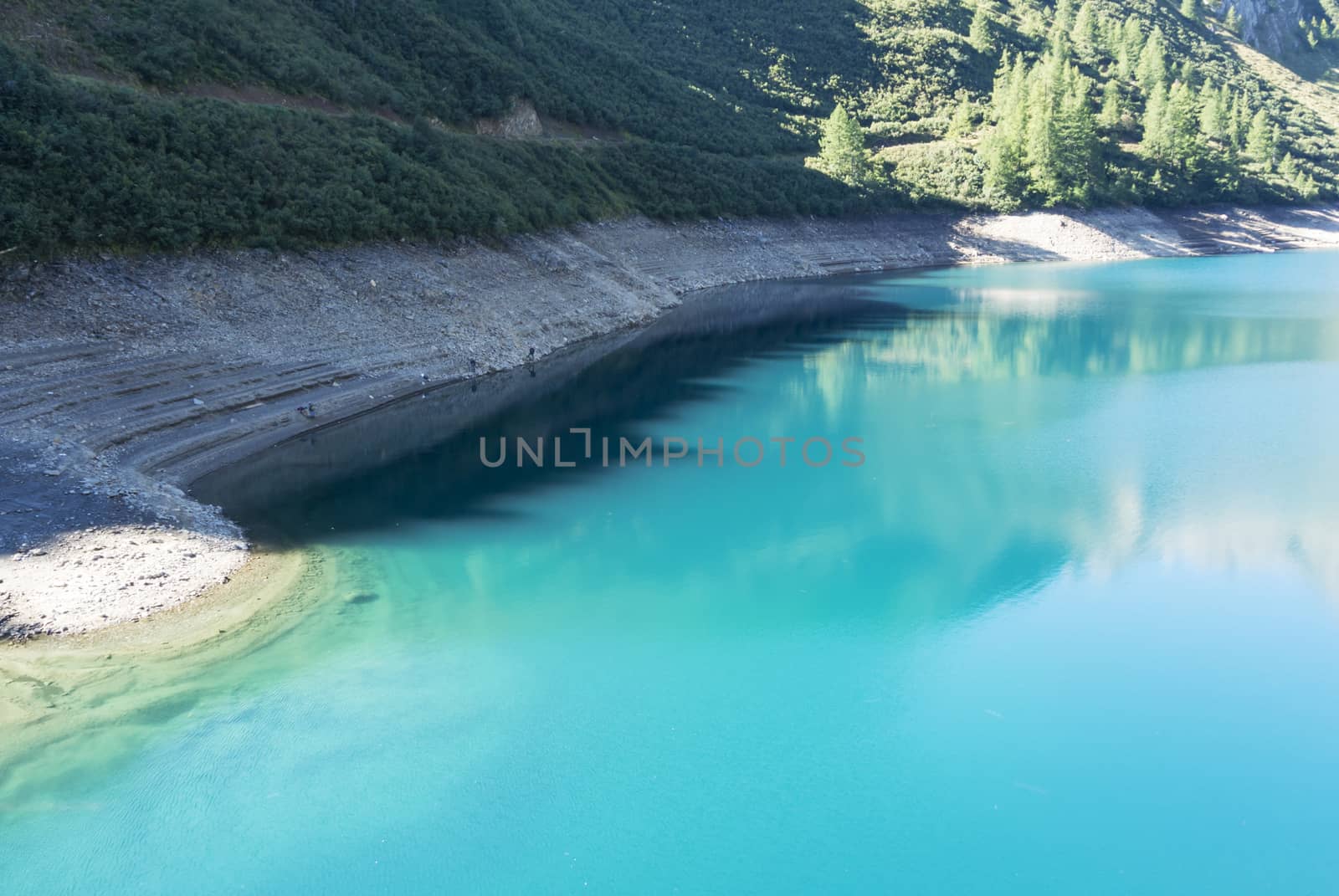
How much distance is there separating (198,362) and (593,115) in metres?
42.0

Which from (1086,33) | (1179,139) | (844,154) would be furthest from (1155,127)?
(1086,33)

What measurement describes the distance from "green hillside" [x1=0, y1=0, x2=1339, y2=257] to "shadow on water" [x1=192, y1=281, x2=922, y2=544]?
7.34m

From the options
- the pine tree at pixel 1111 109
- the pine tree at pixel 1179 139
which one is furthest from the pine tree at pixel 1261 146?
the pine tree at pixel 1111 109

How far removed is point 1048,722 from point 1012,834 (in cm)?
249

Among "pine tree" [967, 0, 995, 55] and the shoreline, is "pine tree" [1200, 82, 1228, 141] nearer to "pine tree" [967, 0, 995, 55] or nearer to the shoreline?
"pine tree" [967, 0, 995, 55]

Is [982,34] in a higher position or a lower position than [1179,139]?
higher

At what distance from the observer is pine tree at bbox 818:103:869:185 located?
70.2m

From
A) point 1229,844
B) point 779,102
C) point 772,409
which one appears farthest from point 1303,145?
point 1229,844

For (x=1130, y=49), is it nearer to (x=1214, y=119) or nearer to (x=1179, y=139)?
(x=1214, y=119)

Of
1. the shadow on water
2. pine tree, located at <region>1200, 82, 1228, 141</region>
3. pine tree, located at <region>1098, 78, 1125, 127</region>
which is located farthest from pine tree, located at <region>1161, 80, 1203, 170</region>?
the shadow on water

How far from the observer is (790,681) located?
1399 centimetres

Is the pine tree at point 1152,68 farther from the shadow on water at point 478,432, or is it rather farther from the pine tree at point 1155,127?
the shadow on water at point 478,432

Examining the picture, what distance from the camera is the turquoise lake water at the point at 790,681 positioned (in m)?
A: 10.5

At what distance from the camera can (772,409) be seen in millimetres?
30516
